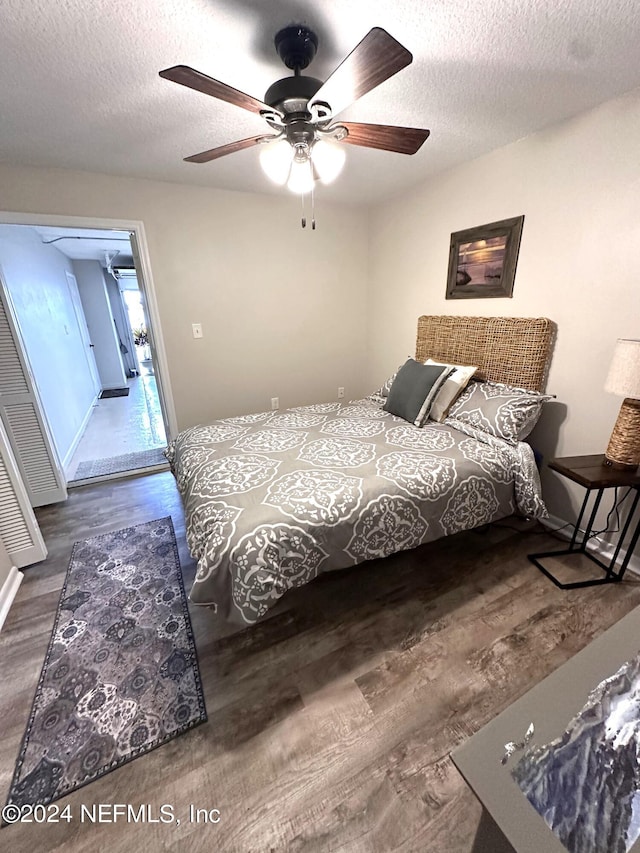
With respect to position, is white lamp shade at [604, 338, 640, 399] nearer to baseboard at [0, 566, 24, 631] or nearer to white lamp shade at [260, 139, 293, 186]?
white lamp shade at [260, 139, 293, 186]

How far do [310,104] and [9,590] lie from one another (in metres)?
2.70

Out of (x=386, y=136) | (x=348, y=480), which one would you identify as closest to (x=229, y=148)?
(x=386, y=136)

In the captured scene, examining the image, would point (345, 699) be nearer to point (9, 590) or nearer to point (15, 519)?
point (9, 590)

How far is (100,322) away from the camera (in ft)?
21.0

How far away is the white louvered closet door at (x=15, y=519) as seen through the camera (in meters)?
1.93

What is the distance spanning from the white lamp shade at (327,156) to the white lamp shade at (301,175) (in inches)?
2.2

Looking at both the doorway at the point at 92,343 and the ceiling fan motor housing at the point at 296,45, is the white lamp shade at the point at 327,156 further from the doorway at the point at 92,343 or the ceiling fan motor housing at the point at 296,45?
the doorway at the point at 92,343

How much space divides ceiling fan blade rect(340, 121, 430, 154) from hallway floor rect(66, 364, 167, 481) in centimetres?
338

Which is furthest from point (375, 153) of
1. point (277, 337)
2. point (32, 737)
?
point (32, 737)

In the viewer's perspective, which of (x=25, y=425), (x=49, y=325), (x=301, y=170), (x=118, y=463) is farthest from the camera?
(x=49, y=325)

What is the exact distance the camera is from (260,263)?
10.3 feet

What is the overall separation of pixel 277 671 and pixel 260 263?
3072 millimetres

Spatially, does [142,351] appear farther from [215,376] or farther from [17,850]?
[17,850]

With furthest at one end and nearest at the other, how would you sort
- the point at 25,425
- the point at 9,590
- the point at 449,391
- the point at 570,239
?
the point at 25,425, the point at 449,391, the point at 570,239, the point at 9,590
